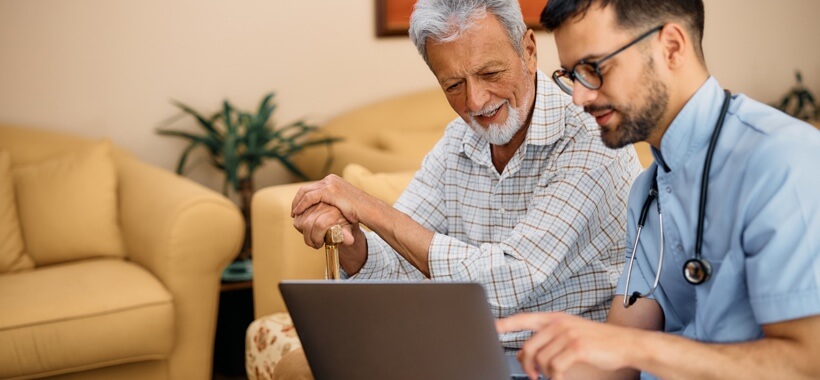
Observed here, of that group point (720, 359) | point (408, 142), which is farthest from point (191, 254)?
point (720, 359)

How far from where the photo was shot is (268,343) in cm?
230

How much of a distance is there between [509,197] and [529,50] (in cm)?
28

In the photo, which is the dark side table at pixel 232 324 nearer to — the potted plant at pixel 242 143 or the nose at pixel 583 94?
the potted plant at pixel 242 143

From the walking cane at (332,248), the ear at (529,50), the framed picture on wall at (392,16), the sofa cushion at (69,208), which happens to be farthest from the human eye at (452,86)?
the framed picture on wall at (392,16)

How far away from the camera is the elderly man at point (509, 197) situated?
1.62 m

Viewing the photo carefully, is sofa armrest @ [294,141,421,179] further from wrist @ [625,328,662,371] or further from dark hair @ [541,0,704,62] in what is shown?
wrist @ [625,328,662,371]

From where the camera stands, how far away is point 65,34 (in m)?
3.35

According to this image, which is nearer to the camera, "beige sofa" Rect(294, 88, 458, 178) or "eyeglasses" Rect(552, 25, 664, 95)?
"eyeglasses" Rect(552, 25, 664, 95)

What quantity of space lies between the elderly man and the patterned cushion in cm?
53

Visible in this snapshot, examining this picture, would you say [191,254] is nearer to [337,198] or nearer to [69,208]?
[69,208]

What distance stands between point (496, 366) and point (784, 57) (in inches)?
167

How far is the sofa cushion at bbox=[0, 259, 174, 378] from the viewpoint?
2438mm

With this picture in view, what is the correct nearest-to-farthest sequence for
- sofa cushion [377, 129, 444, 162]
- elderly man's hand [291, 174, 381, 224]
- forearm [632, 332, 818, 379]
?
forearm [632, 332, 818, 379]
elderly man's hand [291, 174, 381, 224]
sofa cushion [377, 129, 444, 162]

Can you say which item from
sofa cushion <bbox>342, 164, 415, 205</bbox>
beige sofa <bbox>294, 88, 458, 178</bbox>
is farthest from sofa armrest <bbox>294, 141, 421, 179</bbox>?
sofa cushion <bbox>342, 164, 415, 205</bbox>
